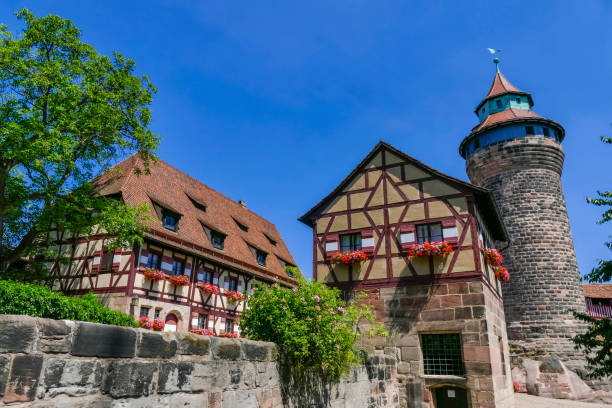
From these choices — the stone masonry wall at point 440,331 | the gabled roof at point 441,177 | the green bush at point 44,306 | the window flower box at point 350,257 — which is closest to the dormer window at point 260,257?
the gabled roof at point 441,177

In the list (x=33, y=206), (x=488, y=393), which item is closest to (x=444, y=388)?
(x=488, y=393)

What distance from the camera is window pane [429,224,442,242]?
12.8 metres

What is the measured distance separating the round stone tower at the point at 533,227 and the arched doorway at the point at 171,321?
54.8 ft

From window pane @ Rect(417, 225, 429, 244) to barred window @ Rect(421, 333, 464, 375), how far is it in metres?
2.66

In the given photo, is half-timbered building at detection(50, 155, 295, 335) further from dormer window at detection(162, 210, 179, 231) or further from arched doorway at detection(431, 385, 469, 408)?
arched doorway at detection(431, 385, 469, 408)

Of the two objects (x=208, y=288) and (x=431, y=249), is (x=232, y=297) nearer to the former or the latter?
(x=208, y=288)

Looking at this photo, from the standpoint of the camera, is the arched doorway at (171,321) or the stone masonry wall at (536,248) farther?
the stone masonry wall at (536,248)

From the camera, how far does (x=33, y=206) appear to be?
50.1ft

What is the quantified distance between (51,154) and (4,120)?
232cm

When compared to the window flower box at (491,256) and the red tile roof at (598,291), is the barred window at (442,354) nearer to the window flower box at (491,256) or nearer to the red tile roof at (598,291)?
the window flower box at (491,256)

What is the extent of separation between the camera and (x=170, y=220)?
18.7 meters

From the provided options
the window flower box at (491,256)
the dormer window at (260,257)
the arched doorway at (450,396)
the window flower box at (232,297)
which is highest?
the dormer window at (260,257)

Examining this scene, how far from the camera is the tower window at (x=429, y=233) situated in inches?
505

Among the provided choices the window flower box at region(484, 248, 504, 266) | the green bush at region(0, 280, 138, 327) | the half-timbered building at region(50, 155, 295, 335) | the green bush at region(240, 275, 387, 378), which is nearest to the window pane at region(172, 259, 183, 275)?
the half-timbered building at region(50, 155, 295, 335)
